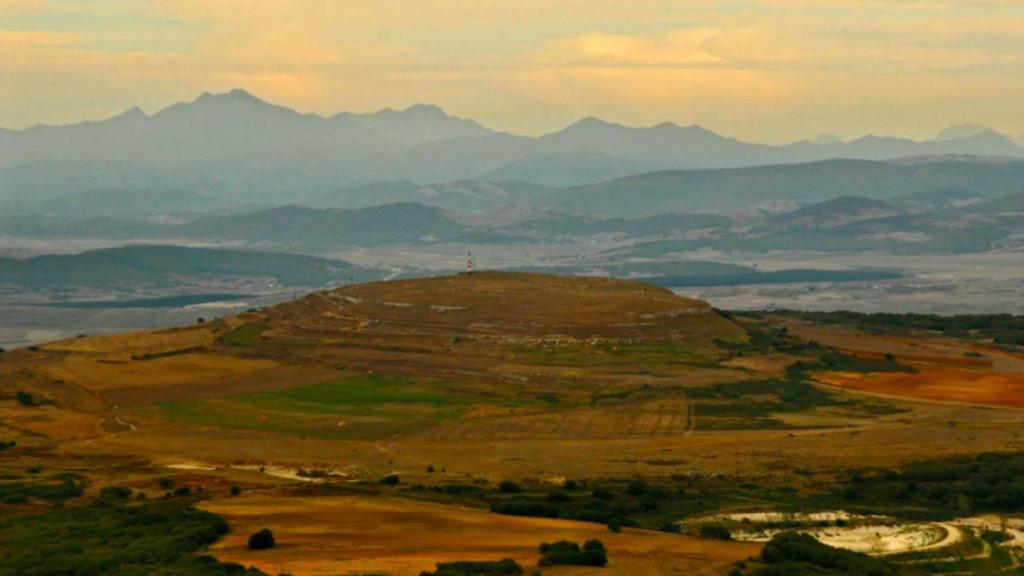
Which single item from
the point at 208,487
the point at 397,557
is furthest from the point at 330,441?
the point at 397,557

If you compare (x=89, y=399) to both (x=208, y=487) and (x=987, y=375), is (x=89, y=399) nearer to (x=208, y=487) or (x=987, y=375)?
(x=208, y=487)

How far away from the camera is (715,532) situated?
71.4m

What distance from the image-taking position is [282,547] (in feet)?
201

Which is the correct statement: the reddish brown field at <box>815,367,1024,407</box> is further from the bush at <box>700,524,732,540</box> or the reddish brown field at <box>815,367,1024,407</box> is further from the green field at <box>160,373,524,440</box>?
the bush at <box>700,524,732,540</box>

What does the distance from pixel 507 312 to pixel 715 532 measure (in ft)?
355

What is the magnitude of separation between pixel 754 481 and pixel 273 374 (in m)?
68.8

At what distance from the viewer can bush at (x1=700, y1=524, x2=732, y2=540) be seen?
70238 mm

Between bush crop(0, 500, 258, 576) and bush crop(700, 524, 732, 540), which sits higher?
bush crop(0, 500, 258, 576)

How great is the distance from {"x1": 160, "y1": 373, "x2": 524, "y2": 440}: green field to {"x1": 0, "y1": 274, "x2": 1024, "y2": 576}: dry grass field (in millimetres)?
427

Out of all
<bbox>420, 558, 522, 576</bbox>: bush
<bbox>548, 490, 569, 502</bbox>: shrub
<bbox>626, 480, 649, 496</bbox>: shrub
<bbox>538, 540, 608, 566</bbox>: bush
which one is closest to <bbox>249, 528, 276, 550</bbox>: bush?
<bbox>420, 558, 522, 576</bbox>: bush

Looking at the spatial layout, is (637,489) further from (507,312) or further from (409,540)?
(507,312)

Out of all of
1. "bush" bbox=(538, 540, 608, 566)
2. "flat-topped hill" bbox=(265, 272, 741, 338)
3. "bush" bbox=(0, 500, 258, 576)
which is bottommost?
"bush" bbox=(0, 500, 258, 576)

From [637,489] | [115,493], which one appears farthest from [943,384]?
[115,493]

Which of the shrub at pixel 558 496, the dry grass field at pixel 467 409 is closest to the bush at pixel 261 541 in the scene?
the dry grass field at pixel 467 409
